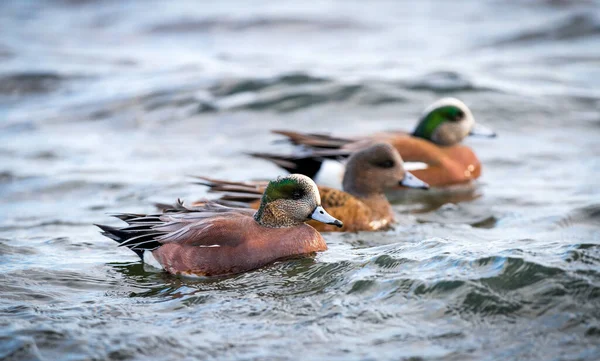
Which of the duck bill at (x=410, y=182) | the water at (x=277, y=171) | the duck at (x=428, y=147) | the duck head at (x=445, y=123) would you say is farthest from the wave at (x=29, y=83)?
the duck bill at (x=410, y=182)

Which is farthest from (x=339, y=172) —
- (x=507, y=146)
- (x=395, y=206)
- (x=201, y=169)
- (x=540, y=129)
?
(x=540, y=129)

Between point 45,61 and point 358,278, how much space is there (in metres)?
10.2

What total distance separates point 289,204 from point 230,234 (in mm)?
461

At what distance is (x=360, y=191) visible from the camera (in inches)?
303

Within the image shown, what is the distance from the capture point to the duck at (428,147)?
8.89 meters

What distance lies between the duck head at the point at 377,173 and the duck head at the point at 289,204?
1578 mm

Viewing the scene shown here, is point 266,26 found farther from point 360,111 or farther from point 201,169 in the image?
point 201,169

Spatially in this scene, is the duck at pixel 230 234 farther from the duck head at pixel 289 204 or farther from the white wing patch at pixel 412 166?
the white wing patch at pixel 412 166

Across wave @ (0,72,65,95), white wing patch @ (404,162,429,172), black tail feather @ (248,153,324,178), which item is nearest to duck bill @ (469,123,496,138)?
white wing patch @ (404,162,429,172)

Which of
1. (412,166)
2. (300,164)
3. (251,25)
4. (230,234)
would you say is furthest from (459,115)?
(251,25)

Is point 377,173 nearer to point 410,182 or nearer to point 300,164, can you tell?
point 410,182

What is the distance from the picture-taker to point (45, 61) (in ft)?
47.2

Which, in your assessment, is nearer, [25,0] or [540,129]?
[540,129]

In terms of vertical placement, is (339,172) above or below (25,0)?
below
